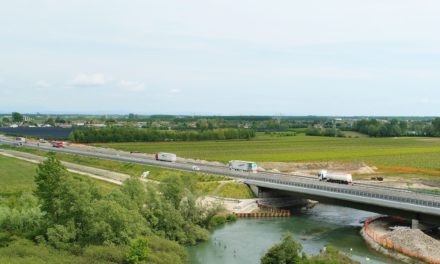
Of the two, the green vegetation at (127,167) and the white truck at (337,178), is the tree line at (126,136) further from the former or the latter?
the white truck at (337,178)

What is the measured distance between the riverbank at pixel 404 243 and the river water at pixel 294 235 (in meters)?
0.94

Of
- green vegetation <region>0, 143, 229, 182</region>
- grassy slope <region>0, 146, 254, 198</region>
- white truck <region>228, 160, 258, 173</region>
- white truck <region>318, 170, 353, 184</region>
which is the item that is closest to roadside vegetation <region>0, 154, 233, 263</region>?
grassy slope <region>0, 146, 254, 198</region>

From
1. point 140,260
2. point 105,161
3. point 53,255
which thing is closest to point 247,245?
point 140,260

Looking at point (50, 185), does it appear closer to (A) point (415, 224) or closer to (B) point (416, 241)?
(B) point (416, 241)

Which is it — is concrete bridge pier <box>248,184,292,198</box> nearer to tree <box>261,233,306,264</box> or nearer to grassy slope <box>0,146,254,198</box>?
grassy slope <box>0,146,254,198</box>

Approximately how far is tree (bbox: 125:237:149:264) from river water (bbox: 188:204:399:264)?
7.33 metres

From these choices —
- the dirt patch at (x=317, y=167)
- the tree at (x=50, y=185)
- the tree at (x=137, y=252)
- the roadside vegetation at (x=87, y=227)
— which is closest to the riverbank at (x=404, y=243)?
the roadside vegetation at (x=87, y=227)

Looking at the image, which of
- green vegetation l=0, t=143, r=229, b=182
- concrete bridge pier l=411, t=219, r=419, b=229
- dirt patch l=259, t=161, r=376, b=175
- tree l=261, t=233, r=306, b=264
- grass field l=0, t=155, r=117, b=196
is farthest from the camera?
dirt patch l=259, t=161, r=376, b=175

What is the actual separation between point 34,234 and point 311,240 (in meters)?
28.9

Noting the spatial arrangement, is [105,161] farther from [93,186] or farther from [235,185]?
[93,186]

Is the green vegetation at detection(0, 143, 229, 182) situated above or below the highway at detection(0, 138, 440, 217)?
below

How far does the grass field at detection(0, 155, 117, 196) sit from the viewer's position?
75062 millimetres

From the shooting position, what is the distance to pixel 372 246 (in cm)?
5228

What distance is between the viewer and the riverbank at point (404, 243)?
4681 cm
